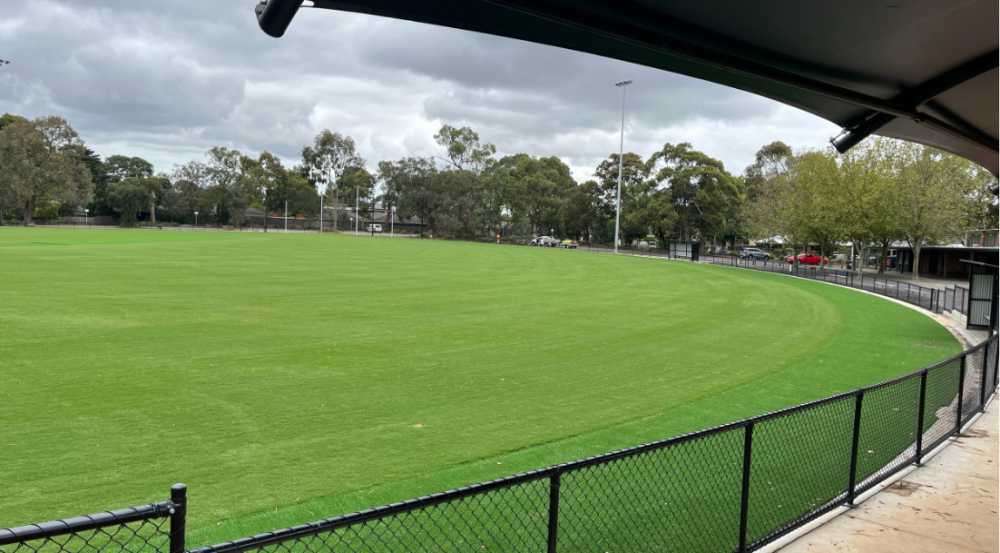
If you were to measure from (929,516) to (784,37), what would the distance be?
15.5ft

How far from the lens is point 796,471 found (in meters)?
7.01

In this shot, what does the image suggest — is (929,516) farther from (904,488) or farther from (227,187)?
(227,187)

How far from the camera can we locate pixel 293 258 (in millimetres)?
36344

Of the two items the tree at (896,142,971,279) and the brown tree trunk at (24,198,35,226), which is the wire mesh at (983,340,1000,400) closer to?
the tree at (896,142,971,279)

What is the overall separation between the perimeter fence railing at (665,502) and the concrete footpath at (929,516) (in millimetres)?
207

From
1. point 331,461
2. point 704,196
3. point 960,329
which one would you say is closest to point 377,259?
point 960,329

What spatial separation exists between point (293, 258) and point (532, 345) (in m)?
26.5

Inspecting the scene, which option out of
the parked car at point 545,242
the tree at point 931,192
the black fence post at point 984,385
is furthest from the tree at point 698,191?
the black fence post at point 984,385

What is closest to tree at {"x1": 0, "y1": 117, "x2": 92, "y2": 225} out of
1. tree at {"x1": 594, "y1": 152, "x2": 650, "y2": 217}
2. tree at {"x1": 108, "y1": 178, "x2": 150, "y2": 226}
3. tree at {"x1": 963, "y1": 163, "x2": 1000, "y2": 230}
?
tree at {"x1": 108, "y1": 178, "x2": 150, "y2": 226}

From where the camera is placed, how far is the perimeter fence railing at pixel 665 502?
4.38m

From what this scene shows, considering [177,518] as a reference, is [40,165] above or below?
above

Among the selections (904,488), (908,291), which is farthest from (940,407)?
(908,291)

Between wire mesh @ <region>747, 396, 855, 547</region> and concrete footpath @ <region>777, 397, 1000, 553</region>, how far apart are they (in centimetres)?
Result: 28

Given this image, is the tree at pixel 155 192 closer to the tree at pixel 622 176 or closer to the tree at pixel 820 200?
the tree at pixel 622 176
